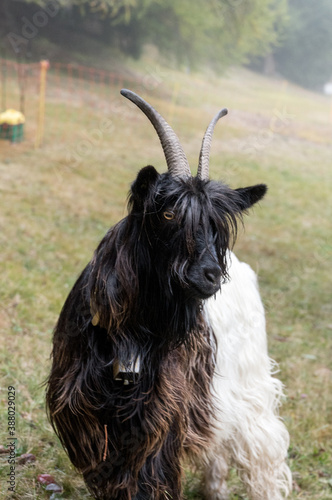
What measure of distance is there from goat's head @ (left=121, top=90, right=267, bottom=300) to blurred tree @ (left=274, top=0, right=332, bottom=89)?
16.1 metres

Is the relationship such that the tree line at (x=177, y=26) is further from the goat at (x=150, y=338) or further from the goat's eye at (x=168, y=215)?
the goat's eye at (x=168, y=215)

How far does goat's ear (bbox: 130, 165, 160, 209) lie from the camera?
6.97 feet

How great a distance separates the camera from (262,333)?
3.24m

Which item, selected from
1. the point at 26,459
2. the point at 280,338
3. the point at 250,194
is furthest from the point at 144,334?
the point at 280,338

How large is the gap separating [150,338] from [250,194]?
2.40 feet

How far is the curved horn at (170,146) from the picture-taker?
2.31 metres

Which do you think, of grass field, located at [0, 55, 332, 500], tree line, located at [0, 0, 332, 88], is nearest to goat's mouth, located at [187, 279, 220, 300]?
grass field, located at [0, 55, 332, 500]

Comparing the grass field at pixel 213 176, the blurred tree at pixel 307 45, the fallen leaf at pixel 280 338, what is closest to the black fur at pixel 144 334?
the grass field at pixel 213 176

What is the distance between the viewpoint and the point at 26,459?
3.28 m

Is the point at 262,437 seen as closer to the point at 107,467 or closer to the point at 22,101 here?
the point at 107,467

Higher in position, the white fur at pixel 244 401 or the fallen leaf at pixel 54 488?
the white fur at pixel 244 401

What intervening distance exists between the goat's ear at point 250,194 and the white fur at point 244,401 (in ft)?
2.13

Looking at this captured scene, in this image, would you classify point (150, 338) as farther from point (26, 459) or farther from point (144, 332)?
point (26, 459)

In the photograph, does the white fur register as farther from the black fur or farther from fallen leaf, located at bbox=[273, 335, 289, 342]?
fallen leaf, located at bbox=[273, 335, 289, 342]
